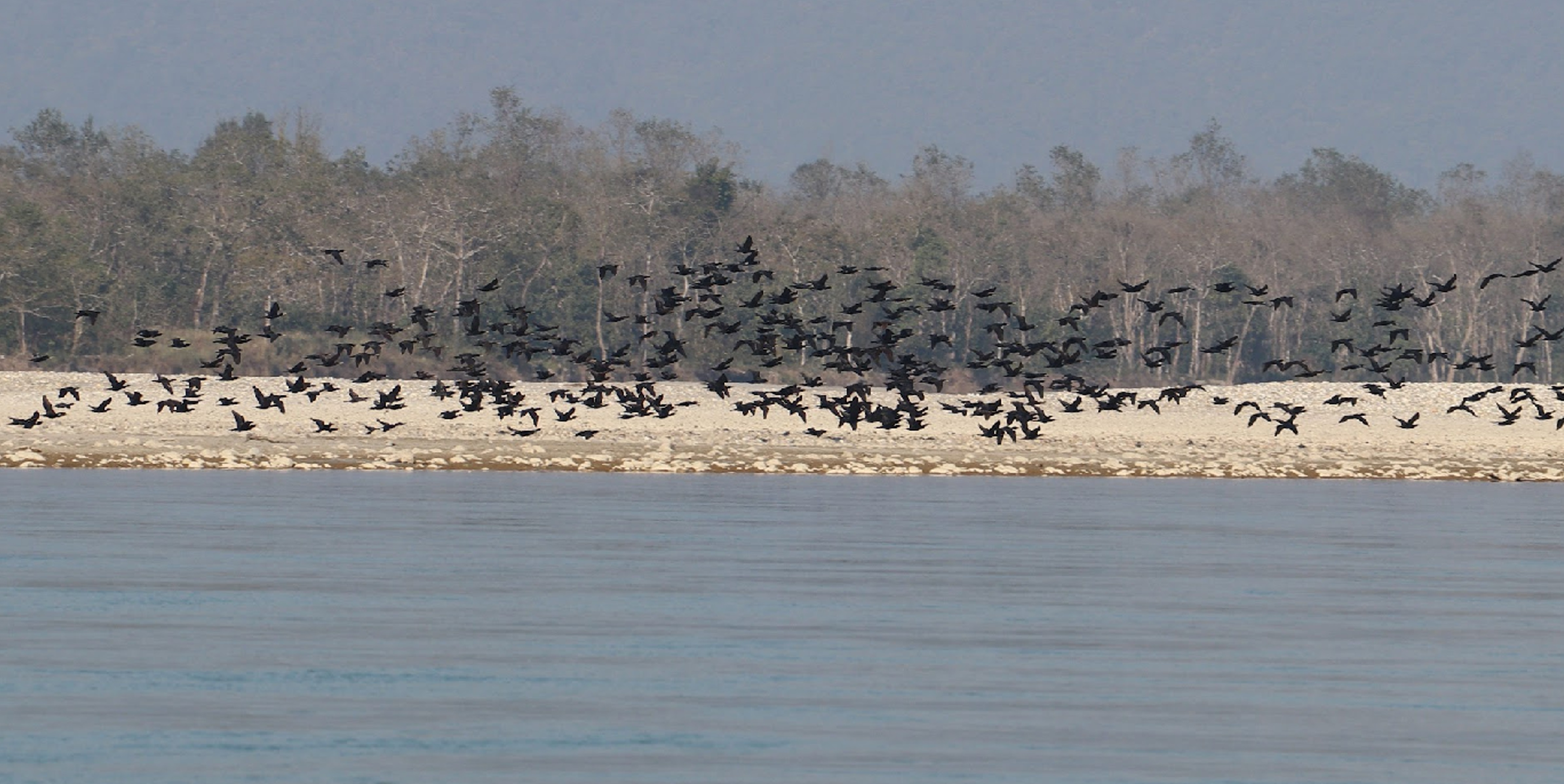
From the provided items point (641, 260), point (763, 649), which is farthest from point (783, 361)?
point (763, 649)

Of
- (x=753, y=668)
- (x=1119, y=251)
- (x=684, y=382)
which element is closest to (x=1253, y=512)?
(x=753, y=668)

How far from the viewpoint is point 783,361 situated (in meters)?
94.2

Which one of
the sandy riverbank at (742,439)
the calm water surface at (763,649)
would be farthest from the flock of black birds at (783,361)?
the calm water surface at (763,649)

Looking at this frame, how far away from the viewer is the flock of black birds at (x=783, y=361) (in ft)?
148

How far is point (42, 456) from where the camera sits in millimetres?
52156

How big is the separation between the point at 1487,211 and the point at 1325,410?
9616 cm

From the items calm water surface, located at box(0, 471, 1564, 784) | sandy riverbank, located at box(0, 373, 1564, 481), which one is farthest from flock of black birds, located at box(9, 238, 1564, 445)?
calm water surface, located at box(0, 471, 1564, 784)

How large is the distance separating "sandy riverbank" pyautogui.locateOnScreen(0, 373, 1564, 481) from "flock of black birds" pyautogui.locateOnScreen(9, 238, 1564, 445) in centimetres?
57

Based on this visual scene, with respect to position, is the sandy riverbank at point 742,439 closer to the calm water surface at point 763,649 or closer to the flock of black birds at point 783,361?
the flock of black birds at point 783,361

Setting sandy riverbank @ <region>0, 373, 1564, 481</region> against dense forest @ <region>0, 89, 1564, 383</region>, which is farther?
dense forest @ <region>0, 89, 1564, 383</region>

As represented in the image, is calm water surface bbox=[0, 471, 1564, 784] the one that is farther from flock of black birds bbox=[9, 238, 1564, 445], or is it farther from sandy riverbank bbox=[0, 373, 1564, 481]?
sandy riverbank bbox=[0, 373, 1564, 481]

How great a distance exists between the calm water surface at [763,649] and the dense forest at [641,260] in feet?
188

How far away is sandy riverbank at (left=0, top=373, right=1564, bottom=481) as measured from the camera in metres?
54.0

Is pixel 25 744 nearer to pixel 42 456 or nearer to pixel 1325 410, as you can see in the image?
pixel 42 456
